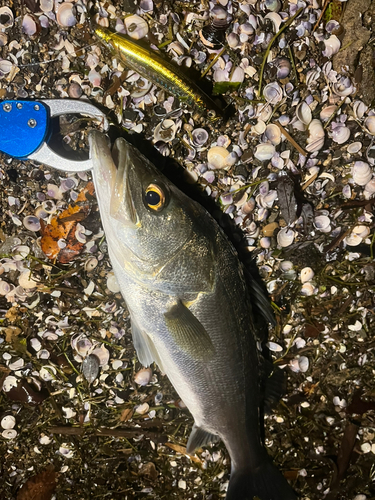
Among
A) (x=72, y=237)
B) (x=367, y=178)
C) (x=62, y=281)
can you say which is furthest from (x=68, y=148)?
(x=367, y=178)

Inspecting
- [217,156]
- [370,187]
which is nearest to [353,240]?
[370,187]

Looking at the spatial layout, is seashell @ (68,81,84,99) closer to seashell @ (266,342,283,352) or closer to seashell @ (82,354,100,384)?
seashell @ (82,354,100,384)

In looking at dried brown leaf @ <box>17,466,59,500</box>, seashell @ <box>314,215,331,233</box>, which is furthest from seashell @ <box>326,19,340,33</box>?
dried brown leaf @ <box>17,466,59,500</box>

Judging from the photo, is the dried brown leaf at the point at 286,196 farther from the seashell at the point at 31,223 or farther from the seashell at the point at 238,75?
the seashell at the point at 31,223

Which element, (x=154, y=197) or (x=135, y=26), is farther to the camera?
(x=135, y=26)

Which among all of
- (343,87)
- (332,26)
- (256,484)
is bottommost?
(256,484)

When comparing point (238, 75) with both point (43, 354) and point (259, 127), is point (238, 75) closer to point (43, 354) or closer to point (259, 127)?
point (259, 127)

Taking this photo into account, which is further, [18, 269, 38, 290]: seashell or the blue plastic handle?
[18, 269, 38, 290]: seashell
